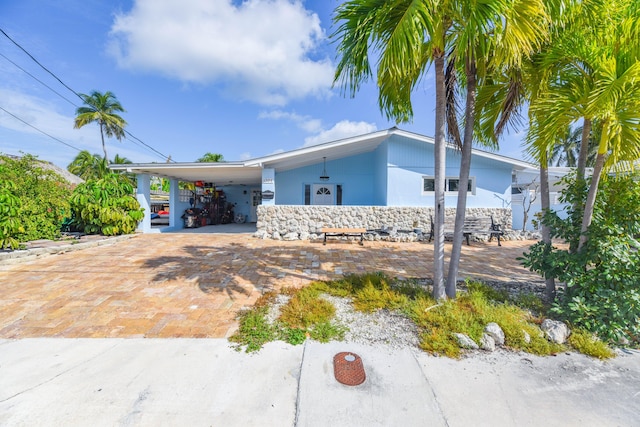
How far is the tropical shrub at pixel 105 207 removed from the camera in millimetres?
9031

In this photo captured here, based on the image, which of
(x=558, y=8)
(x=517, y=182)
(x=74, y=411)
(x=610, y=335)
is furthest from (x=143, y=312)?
(x=517, y=182)

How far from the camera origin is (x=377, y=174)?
1298 cm

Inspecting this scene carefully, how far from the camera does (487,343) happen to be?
2.84 m

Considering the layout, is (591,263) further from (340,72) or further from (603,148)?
(340,72)

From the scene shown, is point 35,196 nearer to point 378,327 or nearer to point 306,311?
point 306,311

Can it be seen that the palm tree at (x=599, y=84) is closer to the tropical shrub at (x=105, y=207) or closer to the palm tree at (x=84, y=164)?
the tropical shrub at (x=105, y=207)

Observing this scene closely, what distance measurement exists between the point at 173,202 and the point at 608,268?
14.9 meters

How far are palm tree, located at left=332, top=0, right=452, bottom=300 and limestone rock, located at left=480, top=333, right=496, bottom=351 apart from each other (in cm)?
92

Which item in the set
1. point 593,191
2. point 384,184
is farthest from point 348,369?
point 384,184

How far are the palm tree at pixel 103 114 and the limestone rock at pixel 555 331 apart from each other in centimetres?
3270

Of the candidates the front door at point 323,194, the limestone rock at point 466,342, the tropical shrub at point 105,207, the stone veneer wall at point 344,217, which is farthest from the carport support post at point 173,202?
the limestone rock at point 466,342

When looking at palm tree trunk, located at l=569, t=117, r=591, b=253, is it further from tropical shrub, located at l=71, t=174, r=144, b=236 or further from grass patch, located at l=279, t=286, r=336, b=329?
tropical shrub, located at l=71, t=174, r=144, b=236

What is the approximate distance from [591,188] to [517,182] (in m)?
14.2

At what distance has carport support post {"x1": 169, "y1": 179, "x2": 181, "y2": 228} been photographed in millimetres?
12836
